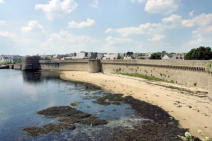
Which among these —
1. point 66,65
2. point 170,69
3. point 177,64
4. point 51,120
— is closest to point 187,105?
point 177,64

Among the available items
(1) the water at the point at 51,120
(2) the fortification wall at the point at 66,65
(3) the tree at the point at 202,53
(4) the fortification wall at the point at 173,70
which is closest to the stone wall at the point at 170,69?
(4) the fortification wall at the point at 173,70

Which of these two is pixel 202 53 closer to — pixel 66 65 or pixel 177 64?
pixel 177 64

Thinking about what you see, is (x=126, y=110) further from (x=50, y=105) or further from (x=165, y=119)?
(x=50, y=105)

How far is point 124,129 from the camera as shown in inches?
709

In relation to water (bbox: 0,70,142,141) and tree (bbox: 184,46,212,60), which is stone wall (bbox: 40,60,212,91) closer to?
water (bbox: 0,70,142,141)

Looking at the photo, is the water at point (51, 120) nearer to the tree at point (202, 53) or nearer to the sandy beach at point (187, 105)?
the sandy beach at point (187, 105)

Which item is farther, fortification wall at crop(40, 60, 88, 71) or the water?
fortification wall at crop(40, 60, 88, 71)

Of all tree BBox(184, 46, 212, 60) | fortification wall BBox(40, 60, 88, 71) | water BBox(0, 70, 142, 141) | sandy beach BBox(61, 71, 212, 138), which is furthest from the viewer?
fortification wall BBox(40, 60, 88, 71)

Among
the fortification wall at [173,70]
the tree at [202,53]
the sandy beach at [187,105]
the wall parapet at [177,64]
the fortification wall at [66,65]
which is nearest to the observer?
the sandy beach at [187,105]

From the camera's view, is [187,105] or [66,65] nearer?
[187,105]

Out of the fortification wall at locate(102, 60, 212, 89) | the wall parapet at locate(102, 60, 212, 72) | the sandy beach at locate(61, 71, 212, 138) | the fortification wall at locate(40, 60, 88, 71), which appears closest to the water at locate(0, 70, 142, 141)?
the sandy beach at locate(61, 71, 212, 138)

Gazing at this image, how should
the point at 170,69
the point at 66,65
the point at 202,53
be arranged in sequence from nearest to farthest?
1. the point at 170,69
2. the point at 202,53
3. the point at 66,65

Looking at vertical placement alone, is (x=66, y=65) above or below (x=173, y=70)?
above

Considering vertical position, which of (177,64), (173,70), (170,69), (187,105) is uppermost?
(177,64)
